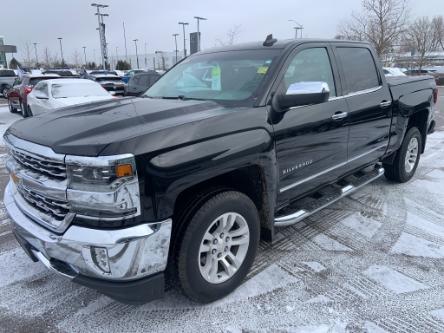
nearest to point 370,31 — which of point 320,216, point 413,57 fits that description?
point 413,57

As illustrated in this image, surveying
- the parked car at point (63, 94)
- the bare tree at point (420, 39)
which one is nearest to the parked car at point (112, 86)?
the parked car at point (63, 94)

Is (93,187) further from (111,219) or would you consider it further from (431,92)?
(431,92)

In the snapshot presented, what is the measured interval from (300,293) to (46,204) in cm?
194

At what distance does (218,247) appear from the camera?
271 cm

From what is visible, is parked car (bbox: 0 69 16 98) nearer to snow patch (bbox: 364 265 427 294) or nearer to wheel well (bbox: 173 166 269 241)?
wheel well (bbox: 173 166 269 241)

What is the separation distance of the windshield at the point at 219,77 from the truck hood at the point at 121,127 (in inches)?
10.9

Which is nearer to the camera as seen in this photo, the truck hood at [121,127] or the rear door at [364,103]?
the truck hood at [121,127]

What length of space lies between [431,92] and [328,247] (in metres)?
3.40

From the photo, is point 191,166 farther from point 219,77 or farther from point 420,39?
point 420,39

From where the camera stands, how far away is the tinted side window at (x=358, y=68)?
3.94 metres

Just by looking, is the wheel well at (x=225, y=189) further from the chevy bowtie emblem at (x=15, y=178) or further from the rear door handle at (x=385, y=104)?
the rear door handle at (x=385, y=104)

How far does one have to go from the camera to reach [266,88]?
3010 mm

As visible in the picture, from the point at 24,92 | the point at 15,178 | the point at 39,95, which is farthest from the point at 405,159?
the point at 24,92

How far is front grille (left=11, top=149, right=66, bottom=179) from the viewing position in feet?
7.34
